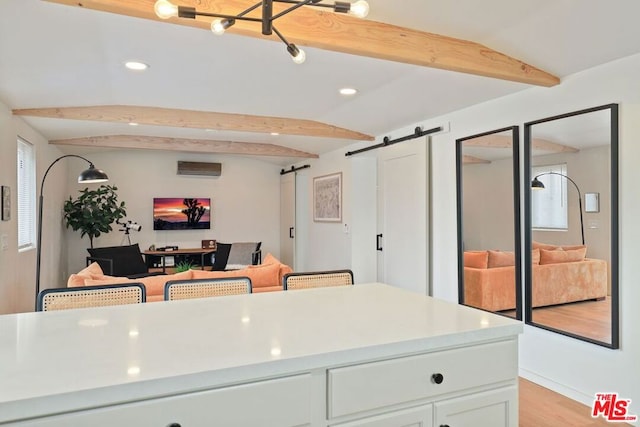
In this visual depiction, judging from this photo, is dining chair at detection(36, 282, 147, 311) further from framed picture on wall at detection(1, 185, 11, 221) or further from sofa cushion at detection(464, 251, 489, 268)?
sofa cushion at detection(464, 251, 489, 268)

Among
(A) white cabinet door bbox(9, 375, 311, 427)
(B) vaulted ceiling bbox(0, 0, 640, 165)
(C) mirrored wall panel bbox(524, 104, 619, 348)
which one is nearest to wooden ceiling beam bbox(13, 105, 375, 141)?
(B) vaulted ceiling bbox(0, 0, 640, 165)

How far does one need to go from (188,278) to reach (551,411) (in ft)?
9.06

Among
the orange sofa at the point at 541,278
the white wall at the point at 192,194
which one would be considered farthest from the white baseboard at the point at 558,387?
the white wall at the point at 192,194

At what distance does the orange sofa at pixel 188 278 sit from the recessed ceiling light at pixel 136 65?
5.16 feet

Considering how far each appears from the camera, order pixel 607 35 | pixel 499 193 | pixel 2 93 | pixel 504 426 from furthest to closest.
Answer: pixel 499 193
pixel 2 93
pixel 607 35
pixel 504 426

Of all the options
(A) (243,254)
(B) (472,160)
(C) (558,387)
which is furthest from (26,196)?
(C) (558,387)

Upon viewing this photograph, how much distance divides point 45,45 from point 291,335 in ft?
8.00

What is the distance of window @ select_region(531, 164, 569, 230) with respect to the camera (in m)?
3.16

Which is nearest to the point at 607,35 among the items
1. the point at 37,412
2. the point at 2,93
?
the point at 37,412

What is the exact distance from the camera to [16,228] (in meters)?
4.16

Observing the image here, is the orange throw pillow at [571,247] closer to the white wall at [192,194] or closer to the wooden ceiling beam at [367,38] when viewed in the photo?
the wooden ceiling beam at [367,38]

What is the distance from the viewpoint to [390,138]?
5195 mm

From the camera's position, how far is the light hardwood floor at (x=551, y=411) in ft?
8.86

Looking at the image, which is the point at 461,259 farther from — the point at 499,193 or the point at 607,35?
the point at 607,35
